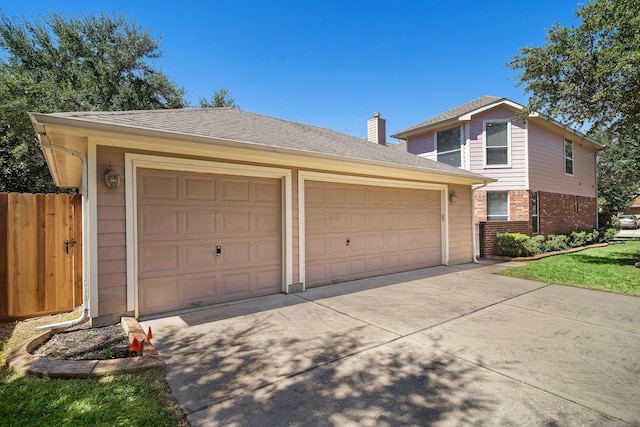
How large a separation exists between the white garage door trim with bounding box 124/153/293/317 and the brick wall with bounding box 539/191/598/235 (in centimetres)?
1206

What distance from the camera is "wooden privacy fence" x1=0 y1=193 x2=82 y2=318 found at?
176 inches

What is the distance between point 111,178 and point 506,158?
1324 cm

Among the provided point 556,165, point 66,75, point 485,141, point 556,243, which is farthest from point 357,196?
point 66,75

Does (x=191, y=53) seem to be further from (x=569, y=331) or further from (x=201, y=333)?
(x=569, y=331)

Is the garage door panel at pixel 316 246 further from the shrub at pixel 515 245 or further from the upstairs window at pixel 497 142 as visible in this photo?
the upstairs window at pixel 497 142

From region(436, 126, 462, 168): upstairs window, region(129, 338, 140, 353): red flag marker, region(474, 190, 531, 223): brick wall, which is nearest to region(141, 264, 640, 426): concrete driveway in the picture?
region(129, 338, 140, 353): red flag marker

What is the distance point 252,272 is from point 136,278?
181 cm

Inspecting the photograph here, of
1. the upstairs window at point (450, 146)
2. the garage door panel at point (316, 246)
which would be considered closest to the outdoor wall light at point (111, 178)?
the garage door panel at point (316, 246)

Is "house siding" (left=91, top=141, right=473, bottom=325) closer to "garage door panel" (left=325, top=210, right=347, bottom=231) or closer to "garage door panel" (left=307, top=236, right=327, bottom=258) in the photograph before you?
"garage door panel" (left=307, top=236, right=327, bottom=258)

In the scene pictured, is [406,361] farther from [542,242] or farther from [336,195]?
[542,242]

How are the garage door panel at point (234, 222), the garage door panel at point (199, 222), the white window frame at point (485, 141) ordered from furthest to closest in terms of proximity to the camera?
the white window frame at point (485, 141) < the garage door panel at point (234, 222) < the garage door panel at point (199, 222)

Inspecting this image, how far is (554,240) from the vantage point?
1257 cm

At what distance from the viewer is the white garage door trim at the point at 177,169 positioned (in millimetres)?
4367

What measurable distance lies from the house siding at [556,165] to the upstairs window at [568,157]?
23cm
